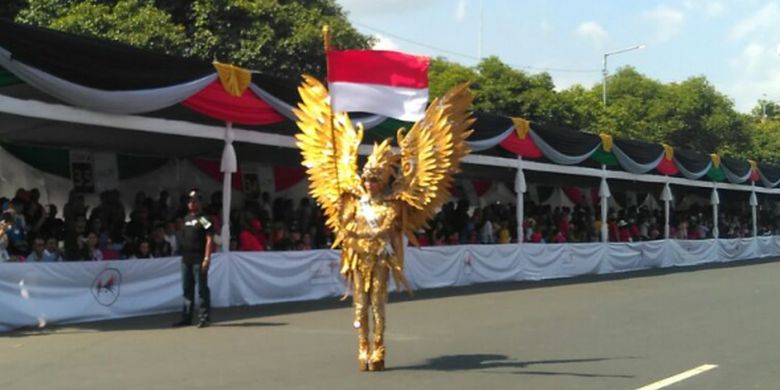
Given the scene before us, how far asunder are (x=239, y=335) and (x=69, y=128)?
18.2ft

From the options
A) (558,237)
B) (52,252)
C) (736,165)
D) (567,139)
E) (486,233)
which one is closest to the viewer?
(52,252)

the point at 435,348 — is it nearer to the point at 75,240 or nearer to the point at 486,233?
the point at 75,240

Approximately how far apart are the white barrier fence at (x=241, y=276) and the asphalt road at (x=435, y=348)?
0.35 meters

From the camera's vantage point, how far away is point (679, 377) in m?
7.71

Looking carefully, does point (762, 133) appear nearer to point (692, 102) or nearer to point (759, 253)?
point (692, 102)

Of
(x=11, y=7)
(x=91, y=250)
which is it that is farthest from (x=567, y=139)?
(x=11, y=7)

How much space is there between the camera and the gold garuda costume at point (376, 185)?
779 cm

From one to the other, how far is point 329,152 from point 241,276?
5.77 meters

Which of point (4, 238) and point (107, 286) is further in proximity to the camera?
point (107, 286)

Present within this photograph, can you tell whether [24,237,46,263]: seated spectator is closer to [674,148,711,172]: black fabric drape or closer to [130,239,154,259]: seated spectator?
[130,239,154,259]: seated spectator

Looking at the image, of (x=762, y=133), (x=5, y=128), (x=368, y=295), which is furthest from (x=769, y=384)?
(x=762, y=133)

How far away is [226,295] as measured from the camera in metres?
13.2

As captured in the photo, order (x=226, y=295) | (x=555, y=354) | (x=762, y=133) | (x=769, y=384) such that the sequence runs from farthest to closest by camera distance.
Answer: (x=762, y=133)
(x=226, y=295)
(x=555, y=354)
(x=769, y=384)

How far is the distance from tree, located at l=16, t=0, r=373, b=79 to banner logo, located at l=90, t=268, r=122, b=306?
453 inches
